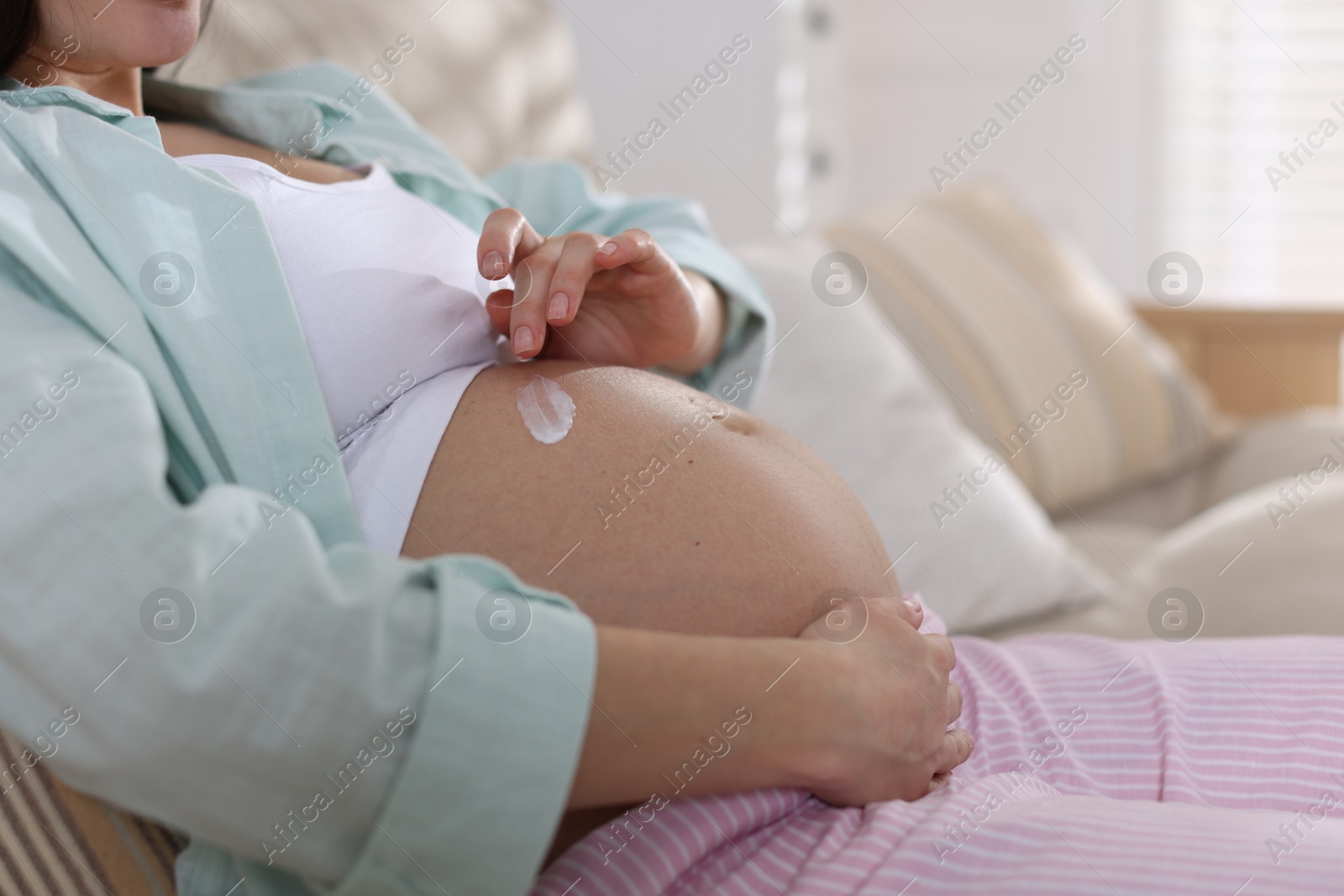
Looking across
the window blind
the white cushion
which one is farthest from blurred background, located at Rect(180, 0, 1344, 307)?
the white cushion

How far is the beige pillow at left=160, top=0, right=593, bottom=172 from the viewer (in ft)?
Answer: 3.37

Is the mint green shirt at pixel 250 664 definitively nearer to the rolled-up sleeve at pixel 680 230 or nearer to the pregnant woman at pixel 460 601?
the pregnant woman at pixel 460 601

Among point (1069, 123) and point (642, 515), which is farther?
point (1069, 123)

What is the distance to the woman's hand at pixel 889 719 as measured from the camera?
551 millimetres

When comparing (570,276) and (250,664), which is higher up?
(570,276)

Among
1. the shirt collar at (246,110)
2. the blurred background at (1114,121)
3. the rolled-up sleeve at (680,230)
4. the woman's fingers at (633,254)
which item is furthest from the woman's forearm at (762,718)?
the blurred background at (1114,121)

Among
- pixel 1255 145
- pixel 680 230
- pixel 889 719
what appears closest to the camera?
pixel 889 719

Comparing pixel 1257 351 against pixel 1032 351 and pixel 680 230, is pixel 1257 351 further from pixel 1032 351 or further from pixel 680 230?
pixel 680 230

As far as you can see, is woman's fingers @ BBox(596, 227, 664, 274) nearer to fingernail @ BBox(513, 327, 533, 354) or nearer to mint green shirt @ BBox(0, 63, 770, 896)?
fingernail @ BBox(513, 327, 533, 354)

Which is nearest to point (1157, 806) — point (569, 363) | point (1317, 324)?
point (569, 363)

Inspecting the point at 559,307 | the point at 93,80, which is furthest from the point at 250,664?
the point at 93,80

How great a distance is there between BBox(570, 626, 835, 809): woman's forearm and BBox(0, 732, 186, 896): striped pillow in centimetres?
23

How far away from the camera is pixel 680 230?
0.98 m

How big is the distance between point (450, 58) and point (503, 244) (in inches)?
26.8
